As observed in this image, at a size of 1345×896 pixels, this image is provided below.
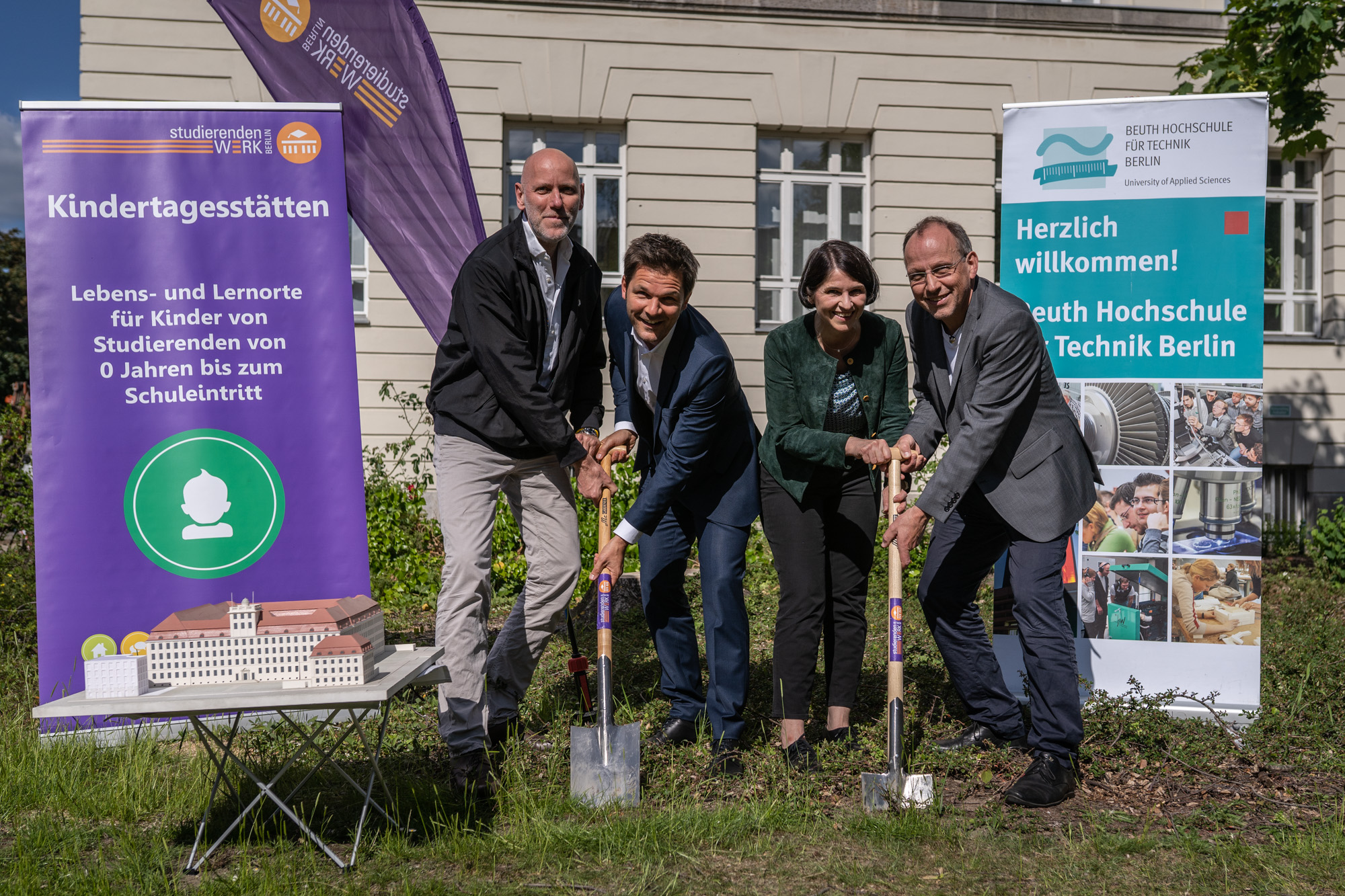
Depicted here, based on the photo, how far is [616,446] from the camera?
3.72 m

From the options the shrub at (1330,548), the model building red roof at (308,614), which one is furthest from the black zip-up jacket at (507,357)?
the shrub at (1330,548)

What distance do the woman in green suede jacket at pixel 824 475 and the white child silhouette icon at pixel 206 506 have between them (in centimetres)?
225

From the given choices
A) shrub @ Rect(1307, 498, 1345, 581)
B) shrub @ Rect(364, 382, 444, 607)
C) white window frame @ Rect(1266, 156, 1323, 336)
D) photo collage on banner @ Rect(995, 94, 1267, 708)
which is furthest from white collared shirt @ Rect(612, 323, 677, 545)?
white window frame @ Rect(1266, 156, 1323, 336)

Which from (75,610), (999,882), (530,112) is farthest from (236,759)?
(530,112)

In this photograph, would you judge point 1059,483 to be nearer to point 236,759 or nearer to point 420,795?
point 420,795

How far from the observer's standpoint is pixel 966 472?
3451 mm

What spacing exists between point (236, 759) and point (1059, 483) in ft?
9.44

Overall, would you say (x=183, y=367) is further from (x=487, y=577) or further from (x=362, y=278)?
(x=362, y=278)

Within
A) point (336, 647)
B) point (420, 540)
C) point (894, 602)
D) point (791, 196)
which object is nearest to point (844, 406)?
point (894, 602)

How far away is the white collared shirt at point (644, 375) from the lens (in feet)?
11.4

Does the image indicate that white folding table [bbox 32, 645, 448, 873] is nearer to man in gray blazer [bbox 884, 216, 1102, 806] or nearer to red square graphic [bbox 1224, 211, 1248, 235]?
man in gray blazer [bbox 884, 216, 1102, 806]

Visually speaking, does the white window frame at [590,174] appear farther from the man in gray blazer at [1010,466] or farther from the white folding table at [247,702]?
the white folding table at [247,702]

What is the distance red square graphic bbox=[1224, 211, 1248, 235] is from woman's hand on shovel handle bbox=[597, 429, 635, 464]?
287cm

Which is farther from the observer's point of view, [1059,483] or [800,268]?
[800,268]
